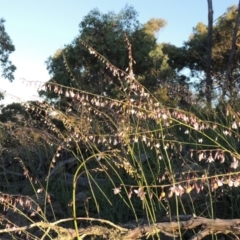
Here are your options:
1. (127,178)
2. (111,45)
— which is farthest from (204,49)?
(127,178)

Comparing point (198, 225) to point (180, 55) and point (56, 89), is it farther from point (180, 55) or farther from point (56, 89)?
point (180, 55)

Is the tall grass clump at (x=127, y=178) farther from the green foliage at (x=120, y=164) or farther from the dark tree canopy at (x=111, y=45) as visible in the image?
the dark tree canopy at (x=111, y=45)

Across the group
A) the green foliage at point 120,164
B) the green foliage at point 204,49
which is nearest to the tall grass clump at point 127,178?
the green foliage at point 120,164

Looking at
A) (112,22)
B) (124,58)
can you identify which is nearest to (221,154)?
(124,58)

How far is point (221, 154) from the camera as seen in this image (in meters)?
1.95

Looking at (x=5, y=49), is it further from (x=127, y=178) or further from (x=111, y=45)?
(x=127, y=178)

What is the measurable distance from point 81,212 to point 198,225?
108 cm

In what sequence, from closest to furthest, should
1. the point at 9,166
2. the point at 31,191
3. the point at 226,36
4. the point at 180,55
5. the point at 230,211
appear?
the point at 230,211
the point at 31,191
the point at 9,166
the point at 226,36
the point at 180,55

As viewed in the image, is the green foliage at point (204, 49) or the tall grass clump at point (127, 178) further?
the green foliage at point (204, 49)

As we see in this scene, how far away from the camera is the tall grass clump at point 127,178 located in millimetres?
2086

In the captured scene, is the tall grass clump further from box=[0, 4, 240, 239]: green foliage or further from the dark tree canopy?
the dark tree canopy

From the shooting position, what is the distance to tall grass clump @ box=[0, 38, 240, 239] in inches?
82.1

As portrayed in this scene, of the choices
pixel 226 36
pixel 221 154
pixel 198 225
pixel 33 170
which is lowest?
pixel 198 225

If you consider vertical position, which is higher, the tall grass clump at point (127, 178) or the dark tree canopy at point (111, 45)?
the dark tree canopy at point (111, 45)
